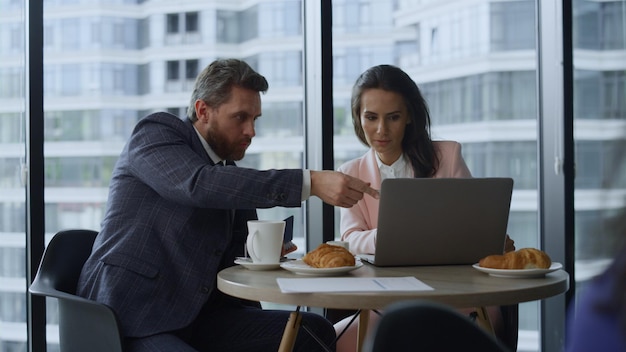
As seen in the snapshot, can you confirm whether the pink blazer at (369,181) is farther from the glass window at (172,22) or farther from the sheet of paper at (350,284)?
the glass window at (172,22)

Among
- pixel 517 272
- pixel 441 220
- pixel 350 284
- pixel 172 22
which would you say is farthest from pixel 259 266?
pixel 172 22

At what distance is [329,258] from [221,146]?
2.15 ft

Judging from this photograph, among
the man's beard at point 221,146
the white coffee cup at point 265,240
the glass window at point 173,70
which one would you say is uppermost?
the glass window at point 173,70

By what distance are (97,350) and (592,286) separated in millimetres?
A: 1434

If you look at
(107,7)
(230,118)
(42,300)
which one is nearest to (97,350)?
(230,118)

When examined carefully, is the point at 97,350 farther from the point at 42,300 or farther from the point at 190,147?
the point at 42,300

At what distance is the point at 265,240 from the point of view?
191 centimetres

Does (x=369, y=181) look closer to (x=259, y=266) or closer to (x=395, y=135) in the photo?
(x=395, y=135)

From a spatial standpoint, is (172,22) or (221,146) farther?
(172,22)

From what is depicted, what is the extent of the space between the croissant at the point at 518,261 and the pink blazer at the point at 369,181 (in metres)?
0.59

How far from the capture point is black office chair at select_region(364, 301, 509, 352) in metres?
0.89

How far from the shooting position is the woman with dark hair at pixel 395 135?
2773 millimetres

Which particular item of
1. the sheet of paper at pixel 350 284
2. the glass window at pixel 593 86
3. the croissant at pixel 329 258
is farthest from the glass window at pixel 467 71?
the sheet of paper at pixel 350 284

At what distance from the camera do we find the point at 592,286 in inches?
28.4
